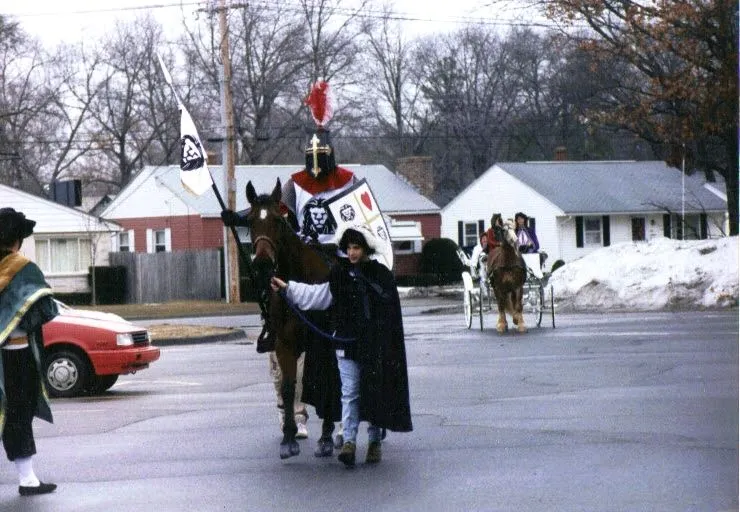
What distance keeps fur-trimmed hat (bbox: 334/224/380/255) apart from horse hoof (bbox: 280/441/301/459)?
5.10 ft

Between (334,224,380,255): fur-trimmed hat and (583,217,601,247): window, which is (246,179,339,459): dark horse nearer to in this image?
(334,224,380,255): fur-trimmed hat

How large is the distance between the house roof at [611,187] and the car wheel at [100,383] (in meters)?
45.9

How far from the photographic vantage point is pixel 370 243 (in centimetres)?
1070

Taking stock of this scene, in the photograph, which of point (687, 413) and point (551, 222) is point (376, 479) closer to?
point (687, 413)

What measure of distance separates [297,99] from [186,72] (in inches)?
228

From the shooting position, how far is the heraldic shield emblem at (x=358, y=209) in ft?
38.0

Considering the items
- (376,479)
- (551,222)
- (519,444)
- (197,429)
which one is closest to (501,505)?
(376,479)

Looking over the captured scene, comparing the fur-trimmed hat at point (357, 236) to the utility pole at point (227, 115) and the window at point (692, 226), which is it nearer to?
the utility pole at point (227, 115)

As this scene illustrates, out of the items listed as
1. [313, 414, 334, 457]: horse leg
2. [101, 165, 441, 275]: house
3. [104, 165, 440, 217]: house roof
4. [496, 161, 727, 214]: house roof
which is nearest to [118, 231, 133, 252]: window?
[101, 165, 441, 275]: house

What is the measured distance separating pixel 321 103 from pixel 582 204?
5040 centimetres

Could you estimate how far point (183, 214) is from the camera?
57.6 metres

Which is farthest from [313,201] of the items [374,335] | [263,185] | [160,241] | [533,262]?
[160,241]

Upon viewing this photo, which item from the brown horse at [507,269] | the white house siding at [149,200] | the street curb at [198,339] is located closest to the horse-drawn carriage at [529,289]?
the brown horse at [507,269]

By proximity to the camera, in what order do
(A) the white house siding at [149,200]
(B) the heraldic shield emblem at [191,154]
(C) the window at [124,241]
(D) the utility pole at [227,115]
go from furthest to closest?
(C) the window at [124,241] < (A) the white house siding at [149,200] < (D) the utility pole at [227,115] < (B) the heraldic shield emblem at [191,154]
